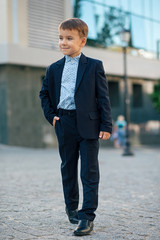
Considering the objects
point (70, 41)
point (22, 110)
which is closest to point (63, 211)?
point (70, 41)

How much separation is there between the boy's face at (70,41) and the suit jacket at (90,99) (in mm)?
124

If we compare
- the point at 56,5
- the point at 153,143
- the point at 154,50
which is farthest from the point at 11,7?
the point at 153,143

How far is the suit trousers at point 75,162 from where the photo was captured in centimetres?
363

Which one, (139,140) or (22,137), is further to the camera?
(139,140)

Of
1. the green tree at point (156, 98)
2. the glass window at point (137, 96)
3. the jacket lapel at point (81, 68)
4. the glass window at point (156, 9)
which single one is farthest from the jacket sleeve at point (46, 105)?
the glass window at point (156, 9)

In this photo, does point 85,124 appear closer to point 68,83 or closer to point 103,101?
point 103,101

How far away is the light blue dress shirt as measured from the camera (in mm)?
3713

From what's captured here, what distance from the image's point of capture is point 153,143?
2386 cm

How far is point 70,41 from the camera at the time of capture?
3.67 m

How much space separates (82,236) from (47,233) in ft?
1.02

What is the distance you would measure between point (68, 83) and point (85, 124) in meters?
Result: 0.43

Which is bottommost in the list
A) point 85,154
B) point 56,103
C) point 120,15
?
point 85,154

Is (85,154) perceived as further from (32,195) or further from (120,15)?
(120,15)

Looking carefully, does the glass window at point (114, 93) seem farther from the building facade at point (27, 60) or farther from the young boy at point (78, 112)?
the young boy at point (78, 112)
